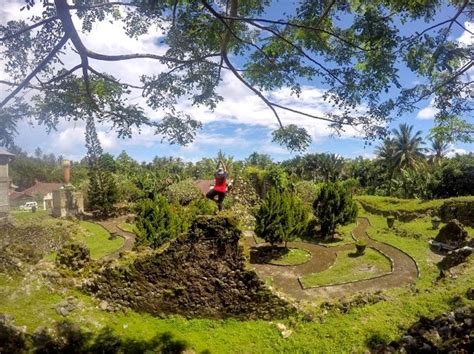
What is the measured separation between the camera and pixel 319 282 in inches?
521

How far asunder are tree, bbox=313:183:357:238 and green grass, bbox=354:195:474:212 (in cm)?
691

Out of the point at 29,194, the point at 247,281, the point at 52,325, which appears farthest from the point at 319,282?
the point at 29,194

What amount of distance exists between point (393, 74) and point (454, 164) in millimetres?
28826

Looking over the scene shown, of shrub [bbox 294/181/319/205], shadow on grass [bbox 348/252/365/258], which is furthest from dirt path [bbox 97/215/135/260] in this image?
shrub [bbox 294/181/319/205]

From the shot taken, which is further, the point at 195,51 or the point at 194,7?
the point at 195,51

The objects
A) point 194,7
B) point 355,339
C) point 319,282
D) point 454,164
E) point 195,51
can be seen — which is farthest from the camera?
point 454,164

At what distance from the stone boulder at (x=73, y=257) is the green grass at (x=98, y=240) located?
6.96 metres

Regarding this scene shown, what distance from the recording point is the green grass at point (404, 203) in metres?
24.0

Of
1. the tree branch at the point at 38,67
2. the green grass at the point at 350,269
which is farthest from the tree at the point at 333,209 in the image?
the tree branch at the point at 38,67

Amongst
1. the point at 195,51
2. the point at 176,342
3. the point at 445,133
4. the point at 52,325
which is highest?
the point at 195,51

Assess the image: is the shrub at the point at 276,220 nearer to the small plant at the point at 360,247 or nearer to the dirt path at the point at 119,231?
the small plant at the point at 360,247

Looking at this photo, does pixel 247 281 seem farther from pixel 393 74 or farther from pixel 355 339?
pixel 393 74

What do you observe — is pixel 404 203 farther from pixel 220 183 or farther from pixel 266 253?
pixel 220 183

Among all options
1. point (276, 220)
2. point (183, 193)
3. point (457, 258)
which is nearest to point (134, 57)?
point (457, 258)
